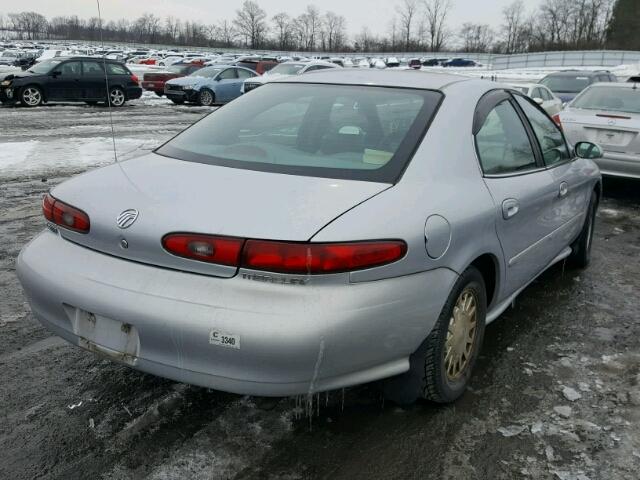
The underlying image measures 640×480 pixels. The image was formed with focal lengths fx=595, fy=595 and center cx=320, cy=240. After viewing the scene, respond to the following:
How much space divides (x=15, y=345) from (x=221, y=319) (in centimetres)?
195

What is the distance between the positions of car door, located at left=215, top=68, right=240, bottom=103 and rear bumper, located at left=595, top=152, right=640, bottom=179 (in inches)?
623

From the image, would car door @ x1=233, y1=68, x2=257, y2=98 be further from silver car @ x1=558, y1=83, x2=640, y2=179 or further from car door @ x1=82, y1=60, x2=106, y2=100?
silver car @ x1=558, y1=83, x2=640, y2=179

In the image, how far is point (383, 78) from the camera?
135 inches

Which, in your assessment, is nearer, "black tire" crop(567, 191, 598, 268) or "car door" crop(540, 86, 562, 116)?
"black tire" crop(567, 191, 598, 268)

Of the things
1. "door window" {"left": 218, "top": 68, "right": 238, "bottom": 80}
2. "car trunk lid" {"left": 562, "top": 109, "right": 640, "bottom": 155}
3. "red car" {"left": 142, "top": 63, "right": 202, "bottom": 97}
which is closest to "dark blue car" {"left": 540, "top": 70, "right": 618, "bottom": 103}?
"car trunk lid" {"left": 562, "top": 109, "right": 640, "bottom": 155}

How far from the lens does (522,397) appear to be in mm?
3031

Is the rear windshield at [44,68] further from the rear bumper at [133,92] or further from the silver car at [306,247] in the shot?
the silver car at [306,247]

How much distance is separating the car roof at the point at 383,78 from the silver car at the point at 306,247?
0.09 ft

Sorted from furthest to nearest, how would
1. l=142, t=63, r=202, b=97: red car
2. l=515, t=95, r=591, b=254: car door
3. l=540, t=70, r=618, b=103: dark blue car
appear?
l=142, t=63, r=202, b=97: red car < l=540, t=70, r=618, b=103: dark blue car < l=515, t=95, r=591, b=254: car door

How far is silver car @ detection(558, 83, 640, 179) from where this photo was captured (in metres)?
7.51

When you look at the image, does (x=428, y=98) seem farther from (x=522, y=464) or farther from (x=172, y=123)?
(x=172, y=123)

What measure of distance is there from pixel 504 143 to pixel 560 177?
2.41 feet

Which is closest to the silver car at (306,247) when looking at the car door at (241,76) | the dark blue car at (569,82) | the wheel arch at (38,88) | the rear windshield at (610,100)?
the rear windshield at (610,100)

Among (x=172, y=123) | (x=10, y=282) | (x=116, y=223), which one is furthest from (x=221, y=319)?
(x=172, y=123)
